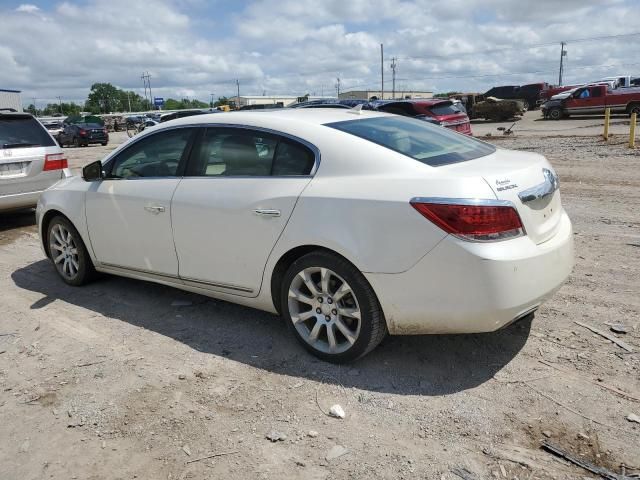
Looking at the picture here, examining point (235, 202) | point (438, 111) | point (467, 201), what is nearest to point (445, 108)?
point (438, 111)

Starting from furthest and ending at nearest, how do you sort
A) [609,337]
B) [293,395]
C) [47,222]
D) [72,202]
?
[47,222], [72,202], [609,337], [293,395]

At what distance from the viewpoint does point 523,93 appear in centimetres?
4309

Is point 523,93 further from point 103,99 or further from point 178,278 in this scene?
point 103,99

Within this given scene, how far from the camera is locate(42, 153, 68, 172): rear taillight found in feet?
26.0

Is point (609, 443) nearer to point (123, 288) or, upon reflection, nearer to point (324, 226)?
point (324, 226)

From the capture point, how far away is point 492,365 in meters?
3.42

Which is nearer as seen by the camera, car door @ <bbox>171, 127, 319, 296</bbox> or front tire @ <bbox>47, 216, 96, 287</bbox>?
car door @ <bbox>171, 127, 319, 296</bbox>

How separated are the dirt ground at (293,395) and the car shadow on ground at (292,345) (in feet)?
0.05

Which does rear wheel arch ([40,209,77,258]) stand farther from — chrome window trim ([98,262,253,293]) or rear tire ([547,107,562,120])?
rear tire ([547,107,562,120])

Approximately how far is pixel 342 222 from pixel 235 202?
871 mm

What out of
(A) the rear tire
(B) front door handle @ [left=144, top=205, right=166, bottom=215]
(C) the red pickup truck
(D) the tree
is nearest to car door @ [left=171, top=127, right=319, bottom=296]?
(B) front door handle @ [left=144, top=205, right=166, bottom=215]

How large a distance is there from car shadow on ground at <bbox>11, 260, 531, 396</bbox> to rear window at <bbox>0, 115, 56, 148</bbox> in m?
3.73

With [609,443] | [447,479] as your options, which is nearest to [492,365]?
[609,443]

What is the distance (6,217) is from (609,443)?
9.35 metres
